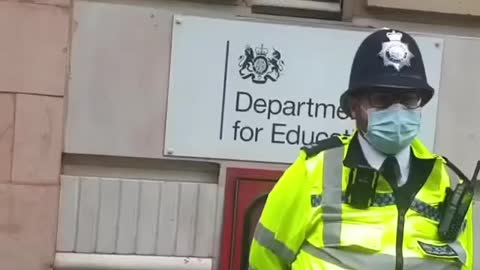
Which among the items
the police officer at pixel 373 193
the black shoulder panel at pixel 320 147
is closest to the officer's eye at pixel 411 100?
the police officer at pixel 373 193

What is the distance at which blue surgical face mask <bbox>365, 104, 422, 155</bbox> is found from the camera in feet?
9.55

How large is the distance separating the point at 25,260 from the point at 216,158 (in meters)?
1.01

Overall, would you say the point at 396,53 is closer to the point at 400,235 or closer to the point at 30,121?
the point at 400,235

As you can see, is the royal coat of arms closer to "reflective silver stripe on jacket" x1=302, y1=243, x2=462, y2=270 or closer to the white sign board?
the white sign board

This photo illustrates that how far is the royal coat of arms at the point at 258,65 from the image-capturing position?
4.51 meters

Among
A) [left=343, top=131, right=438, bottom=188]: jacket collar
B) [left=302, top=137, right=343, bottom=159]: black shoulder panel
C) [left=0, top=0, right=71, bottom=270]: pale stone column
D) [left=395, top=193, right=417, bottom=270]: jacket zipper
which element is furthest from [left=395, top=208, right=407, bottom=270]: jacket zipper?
[left=0, top=0, right=71, bottom=270]: pale stone column

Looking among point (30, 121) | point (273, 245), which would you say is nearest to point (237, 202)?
point (30, 121)

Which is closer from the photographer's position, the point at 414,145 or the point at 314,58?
the point at 414,145

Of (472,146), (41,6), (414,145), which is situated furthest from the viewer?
(472,146)

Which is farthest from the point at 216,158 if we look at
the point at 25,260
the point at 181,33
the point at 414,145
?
the point at 414,145

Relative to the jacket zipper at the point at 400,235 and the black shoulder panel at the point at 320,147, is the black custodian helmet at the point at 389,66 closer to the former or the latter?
the black shoulder panel at the point at 320,147

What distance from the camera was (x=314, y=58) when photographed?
457cm

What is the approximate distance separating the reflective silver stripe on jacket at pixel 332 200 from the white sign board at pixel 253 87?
5.33 ft

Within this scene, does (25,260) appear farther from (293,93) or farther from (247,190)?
(293,93)
